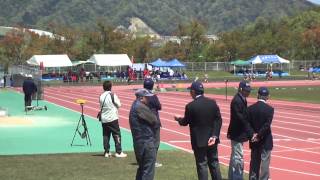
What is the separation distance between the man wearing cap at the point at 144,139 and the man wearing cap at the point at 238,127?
A: 1494mm

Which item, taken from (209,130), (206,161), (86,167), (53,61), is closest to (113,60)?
(53,61)

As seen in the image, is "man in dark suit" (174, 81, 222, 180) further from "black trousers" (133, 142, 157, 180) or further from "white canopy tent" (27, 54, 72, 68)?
"white canopy tent" (27, 54, 72, 68)

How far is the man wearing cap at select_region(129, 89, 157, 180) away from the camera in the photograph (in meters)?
10.2

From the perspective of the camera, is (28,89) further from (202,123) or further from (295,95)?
(202,123)

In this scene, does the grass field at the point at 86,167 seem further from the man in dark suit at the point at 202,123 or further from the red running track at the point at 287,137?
the man in dark suit at the point at 202,123

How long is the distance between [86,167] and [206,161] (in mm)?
3969

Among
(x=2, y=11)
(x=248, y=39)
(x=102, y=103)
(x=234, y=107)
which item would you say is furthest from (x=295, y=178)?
(x=2, y=11)

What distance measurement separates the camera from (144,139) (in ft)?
33.6

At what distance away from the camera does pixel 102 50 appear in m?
99.3

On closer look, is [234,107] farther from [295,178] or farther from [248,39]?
[248,39]

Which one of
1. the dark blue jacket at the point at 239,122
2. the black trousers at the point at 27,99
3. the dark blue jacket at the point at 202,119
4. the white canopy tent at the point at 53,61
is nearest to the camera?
the dark blue jacket at the point at 202,119

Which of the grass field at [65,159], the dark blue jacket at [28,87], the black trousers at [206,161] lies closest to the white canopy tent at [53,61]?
the dark blue jacket at [28,87]

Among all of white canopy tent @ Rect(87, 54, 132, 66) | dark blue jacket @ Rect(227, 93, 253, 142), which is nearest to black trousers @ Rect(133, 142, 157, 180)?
dark blue jacket @ Rect(227, 93, 253, 142)

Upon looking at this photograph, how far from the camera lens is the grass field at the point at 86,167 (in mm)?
12258
